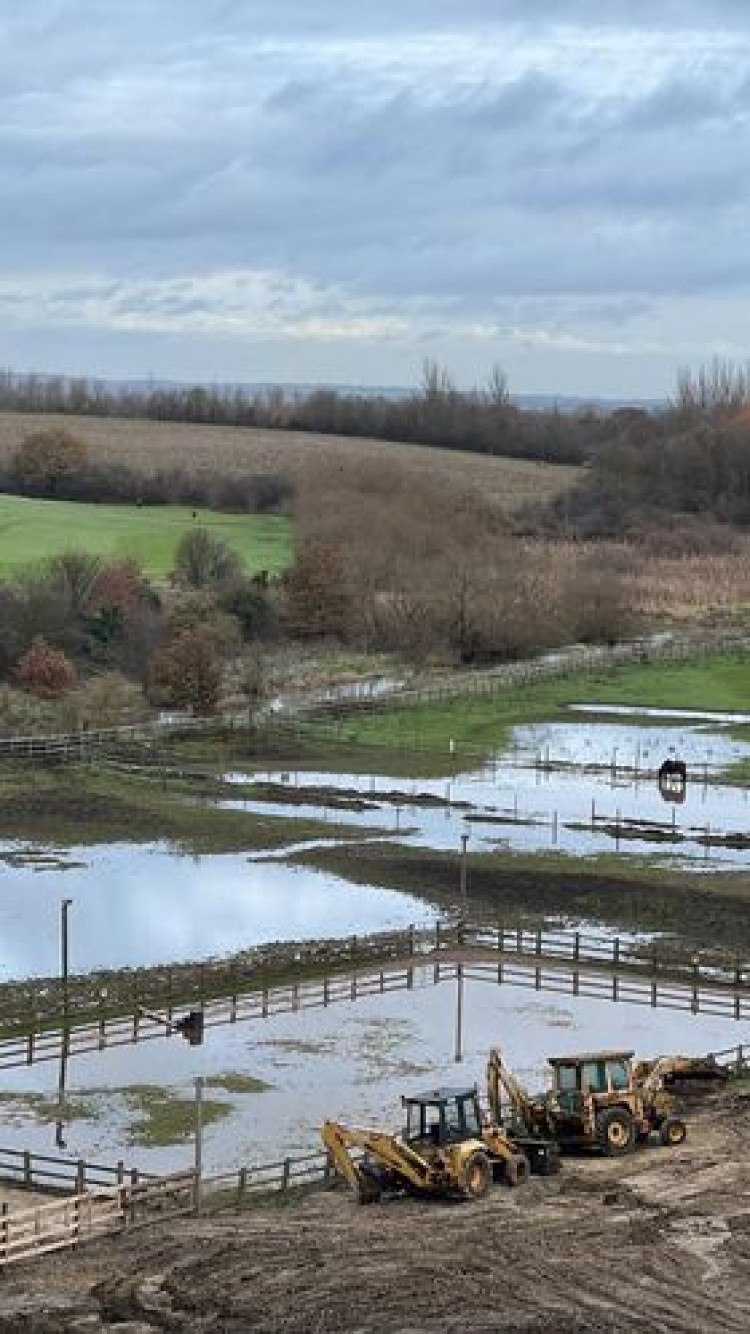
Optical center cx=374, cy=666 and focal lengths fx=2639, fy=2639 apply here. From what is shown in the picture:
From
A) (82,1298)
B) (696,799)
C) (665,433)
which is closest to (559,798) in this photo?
(696,799)

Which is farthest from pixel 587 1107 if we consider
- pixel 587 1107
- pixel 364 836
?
pixel 364 836

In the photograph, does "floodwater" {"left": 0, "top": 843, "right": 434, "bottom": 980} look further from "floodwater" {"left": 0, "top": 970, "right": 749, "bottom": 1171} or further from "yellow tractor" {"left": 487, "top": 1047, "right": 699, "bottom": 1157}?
"yellow tractor" {"left": 487, "top": 1047, "right": 699, "bottom": 1157}

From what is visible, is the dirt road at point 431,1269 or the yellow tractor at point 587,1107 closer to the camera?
the dirt road at point 431,1269

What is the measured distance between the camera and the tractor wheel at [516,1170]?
3697 centimetres

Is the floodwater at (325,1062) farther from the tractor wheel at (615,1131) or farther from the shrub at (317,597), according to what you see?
the shrub at (317,597)

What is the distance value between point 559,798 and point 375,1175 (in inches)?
1596

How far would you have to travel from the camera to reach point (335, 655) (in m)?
108

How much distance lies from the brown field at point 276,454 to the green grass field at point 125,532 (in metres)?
9.03

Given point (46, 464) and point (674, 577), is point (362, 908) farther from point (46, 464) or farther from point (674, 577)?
point (46, 464)

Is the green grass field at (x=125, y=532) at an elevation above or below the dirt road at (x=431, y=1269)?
above

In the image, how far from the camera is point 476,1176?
119ft

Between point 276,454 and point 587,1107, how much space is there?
14067cm

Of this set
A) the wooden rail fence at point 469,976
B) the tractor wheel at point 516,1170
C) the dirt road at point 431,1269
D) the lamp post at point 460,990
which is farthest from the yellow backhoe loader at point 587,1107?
the wooden rail fence at point 469,976

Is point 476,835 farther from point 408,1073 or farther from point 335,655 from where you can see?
point 335,655
